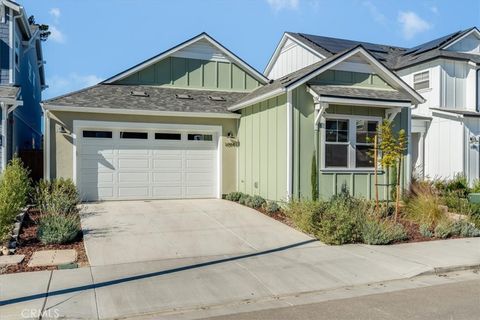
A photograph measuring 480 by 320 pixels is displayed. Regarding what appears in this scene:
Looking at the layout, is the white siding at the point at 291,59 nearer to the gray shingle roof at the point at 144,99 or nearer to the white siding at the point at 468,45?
the gray shingle roof at the point at 144,99

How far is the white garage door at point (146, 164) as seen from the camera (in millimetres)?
13125

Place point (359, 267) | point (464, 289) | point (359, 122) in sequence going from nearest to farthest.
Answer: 1. point (464, 289)
2. point (359, 267)
3. point (359, 122)

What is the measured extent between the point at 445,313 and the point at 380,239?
3.81 m

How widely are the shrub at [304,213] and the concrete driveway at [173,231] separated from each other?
0.24 m

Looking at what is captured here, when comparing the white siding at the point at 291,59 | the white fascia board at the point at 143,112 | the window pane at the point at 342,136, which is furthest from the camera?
the white siding at the point at 291,59

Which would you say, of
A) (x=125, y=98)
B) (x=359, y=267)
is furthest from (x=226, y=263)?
(x=125, y=98)

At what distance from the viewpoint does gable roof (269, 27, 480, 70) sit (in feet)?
59.6

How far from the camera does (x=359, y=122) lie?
488 inches

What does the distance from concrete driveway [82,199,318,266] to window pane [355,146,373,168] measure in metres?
3.52

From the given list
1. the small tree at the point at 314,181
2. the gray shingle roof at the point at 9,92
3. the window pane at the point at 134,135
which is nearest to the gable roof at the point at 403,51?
the small tree at the point at 314,181

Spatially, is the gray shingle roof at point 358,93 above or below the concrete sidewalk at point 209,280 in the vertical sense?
above

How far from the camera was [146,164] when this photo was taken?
44.8ft

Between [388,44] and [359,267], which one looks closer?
[359,267]

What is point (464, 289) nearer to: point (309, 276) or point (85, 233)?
point (309, 276)
